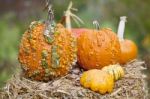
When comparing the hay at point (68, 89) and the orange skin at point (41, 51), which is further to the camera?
the orange skin at point (41, 51)

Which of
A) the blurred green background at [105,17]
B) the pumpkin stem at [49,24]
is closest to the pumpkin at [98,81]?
the pumpkin stem at [49,24]

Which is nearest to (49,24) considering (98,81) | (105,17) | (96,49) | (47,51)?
(47,51)

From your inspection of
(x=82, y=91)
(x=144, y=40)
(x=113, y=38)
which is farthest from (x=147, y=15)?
(x=82, y=91)

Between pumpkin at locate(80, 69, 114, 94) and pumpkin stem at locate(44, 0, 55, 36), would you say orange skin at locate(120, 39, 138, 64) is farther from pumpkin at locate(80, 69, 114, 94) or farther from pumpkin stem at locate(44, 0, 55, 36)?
pumpkin stem at locate(44, 0, 55, 36)

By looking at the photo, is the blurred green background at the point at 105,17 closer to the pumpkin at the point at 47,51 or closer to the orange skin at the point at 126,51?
the orange skin at the point at 126,51

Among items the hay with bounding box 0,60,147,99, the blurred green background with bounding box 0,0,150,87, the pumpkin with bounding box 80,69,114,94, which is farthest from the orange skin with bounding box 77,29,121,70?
the blurred green background with bounding box 0,0,150,87

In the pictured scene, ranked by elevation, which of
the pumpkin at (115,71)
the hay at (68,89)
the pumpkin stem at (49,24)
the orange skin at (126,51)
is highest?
the pumpkin stem at (49,24)

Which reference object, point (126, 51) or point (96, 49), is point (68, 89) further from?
point (126, 51)
